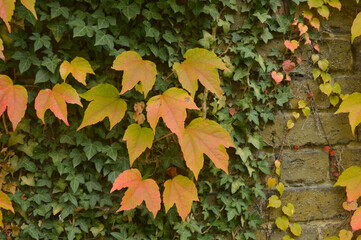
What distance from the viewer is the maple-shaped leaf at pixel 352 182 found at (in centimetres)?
163

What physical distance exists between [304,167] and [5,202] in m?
1.60

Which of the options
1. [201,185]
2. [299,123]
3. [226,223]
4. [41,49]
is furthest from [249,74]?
[41,49]

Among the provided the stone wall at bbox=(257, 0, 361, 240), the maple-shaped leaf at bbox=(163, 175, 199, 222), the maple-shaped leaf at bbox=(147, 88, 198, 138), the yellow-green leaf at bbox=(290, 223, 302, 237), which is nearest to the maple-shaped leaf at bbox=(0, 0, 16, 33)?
the maple-shaped leaf at bbox=(147, 88, 198, 138)

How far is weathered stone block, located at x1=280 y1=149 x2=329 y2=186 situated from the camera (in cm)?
185

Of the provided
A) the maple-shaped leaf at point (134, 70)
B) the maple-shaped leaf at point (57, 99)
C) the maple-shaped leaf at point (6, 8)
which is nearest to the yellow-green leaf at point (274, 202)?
the maple-shaped leaf at point (134, 70)

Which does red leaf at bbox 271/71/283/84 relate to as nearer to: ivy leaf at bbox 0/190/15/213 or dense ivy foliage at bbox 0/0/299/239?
dense ivy foliage at bbox 0/0/299/239

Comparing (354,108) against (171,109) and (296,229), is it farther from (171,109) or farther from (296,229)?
(171,109)

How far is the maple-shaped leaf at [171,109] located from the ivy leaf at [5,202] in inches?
30.9

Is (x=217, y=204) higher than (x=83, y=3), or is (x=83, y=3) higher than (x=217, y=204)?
(x=83, y=3)

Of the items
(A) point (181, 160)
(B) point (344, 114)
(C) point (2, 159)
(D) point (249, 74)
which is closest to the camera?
(C) point (2, 159)

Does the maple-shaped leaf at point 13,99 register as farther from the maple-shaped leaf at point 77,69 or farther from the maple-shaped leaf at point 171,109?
the maple-shaped leaf at point 171,109

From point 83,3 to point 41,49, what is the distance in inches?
12.3

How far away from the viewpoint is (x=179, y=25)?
5.47 feet

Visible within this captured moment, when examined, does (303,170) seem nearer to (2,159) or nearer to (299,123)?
(299,123)
